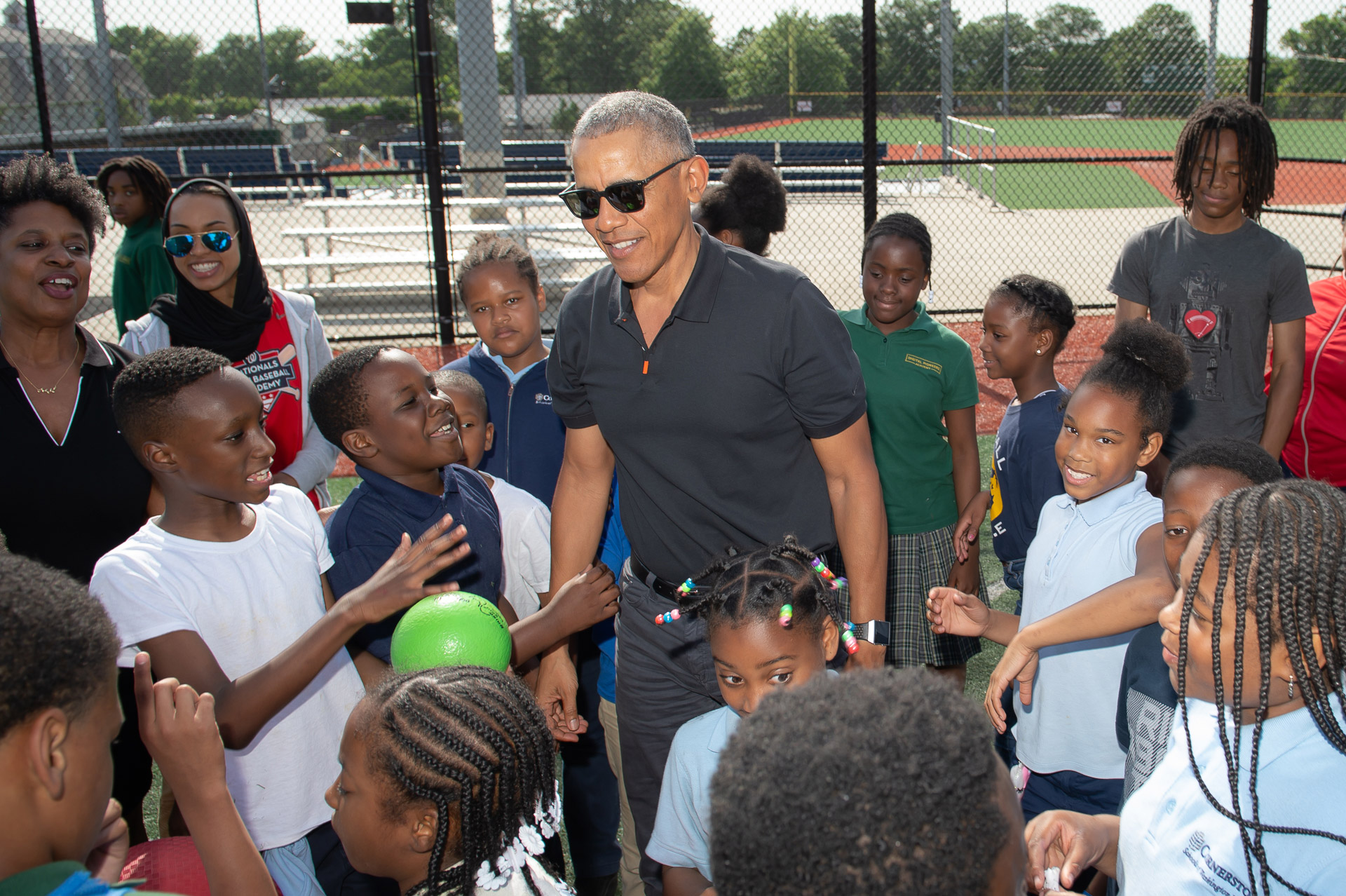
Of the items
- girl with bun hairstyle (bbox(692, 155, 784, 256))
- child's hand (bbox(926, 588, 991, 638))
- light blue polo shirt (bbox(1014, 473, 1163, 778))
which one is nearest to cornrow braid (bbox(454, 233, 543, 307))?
girl with bun hairstyle (bbox(692, 155, 784, 256))

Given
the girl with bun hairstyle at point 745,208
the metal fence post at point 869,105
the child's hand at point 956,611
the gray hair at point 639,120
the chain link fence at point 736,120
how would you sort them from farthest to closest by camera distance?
the chain link fence at point 736,120
the metal fence post at point 869,105
the girl with bun hairstyle at point 745,208
the child's hand at point 956,611
the gray hair at point 639,120

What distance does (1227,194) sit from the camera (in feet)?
12.8

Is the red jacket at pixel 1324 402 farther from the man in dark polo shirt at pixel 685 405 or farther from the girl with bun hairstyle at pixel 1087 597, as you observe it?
the man in dark polo shirt at pixel 685 405

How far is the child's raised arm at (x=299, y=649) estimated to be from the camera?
2.11 metres

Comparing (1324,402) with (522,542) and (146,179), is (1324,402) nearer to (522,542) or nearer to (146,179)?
(522,542)

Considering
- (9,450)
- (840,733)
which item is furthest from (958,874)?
(9,450)

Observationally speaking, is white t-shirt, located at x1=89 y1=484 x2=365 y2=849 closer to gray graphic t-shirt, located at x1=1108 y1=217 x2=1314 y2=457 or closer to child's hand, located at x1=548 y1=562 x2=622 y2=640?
child's hand, located at x1=548 y1=562 x2=622 y2=640

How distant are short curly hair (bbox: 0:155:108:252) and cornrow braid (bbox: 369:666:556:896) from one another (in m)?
2.19

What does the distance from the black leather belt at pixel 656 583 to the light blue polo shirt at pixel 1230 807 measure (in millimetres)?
1135

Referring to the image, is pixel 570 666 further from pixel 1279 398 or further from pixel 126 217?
pixel 126 217

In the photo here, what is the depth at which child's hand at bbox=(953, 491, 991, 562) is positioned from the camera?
3672mm

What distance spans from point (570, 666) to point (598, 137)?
4.64 ft

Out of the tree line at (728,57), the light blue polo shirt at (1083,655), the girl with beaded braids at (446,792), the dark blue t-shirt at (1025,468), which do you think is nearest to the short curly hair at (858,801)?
the girl with beaded braids at (446,792)

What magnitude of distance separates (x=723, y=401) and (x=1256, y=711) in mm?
1245
